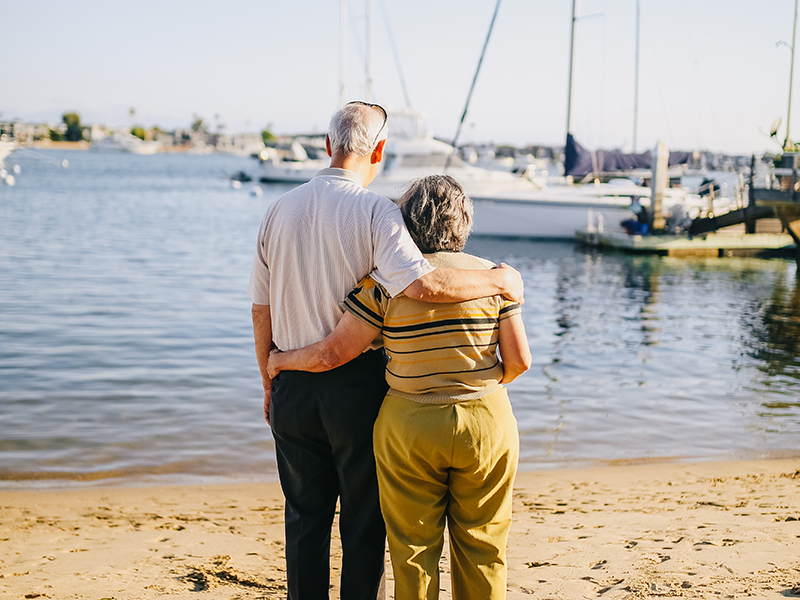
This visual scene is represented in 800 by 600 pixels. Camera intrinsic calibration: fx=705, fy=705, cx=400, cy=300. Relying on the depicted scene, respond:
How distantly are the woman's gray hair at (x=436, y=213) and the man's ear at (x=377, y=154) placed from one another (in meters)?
0.25

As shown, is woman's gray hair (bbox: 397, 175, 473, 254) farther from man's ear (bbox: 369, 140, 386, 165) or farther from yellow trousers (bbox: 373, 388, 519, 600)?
yellow trousers (bbox: 373, 388, 519, 600)

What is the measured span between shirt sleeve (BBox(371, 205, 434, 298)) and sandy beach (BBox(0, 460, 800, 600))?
1.72m

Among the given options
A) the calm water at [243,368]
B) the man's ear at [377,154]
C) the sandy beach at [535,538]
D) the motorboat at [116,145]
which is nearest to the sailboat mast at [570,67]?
the calm water at [243,368]

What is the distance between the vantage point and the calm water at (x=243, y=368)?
19.8 feet

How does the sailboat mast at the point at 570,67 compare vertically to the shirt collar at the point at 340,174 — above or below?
above

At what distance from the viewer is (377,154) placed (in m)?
2.67

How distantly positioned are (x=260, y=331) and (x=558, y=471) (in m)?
3.58

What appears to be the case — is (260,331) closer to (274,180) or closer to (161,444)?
(161,444)

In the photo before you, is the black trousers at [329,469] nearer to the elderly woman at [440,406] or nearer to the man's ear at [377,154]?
the elderly woman at [440,406]

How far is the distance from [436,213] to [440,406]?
66 centimetres

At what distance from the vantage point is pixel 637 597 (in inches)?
121

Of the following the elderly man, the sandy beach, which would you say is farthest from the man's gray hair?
the sandy beach

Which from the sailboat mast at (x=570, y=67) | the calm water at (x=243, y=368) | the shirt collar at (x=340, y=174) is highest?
the sailboat mast at (x=570, y=67)

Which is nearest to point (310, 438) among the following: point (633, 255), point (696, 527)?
point (696, 527)
